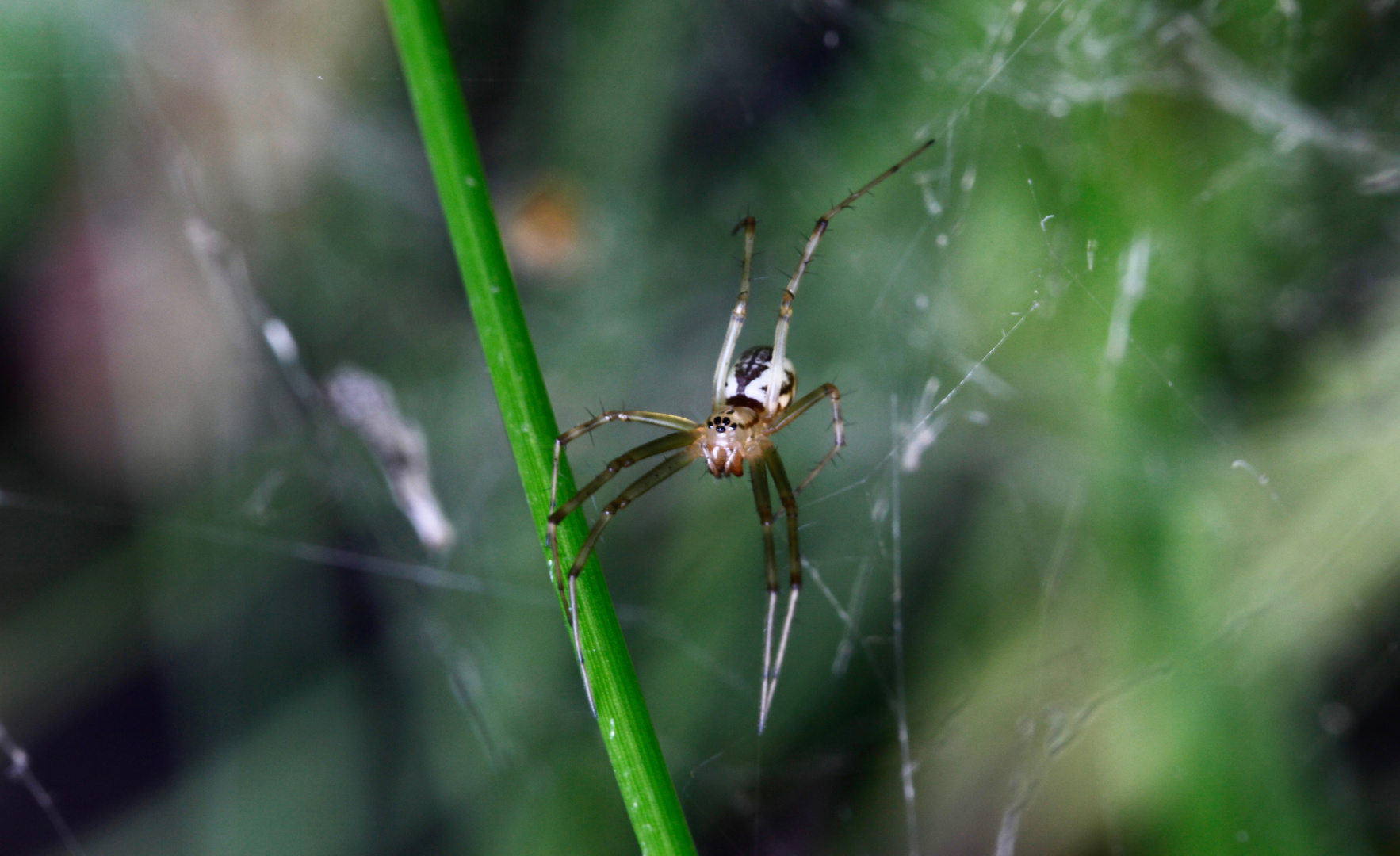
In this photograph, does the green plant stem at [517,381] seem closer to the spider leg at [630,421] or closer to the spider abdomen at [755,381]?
the spider leg at [630,421]

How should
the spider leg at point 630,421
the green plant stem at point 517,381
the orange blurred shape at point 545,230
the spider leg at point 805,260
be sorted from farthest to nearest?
the orange blurred shape at point 545,230
the spider leg at point 805,260
the spider leg at point 630,421
the green plant stem at point 517,381

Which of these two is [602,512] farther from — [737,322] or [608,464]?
[737,322]

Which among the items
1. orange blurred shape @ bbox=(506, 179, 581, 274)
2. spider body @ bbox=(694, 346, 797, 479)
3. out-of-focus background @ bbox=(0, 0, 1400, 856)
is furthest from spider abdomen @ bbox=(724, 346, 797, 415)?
orange blurred shape @ bbox=(506, 179, 581, 274)

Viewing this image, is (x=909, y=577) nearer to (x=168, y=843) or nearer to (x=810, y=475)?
(x=810, y=475)

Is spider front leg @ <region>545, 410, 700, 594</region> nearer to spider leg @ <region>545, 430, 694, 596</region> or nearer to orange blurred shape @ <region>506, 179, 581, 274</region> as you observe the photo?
spider leg @ <region>545, 430, 694, 596</region>

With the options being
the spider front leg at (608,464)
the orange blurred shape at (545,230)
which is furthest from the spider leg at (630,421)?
the orange blurred shape at (545,230)

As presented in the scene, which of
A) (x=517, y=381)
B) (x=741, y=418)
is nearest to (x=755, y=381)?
(x=741, y=418)

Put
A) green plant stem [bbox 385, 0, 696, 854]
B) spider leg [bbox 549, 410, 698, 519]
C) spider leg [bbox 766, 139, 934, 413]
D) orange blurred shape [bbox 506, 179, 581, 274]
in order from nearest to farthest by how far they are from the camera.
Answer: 1. green plant stem [bbox 385, 0, 696, 854]
2. spider leg [bbox 549, 410, 698, 519]
3. spider leg [bbox 766, 139, 934, 413]
4. orange blurred shape [bbox 506, 179, 581, 274]

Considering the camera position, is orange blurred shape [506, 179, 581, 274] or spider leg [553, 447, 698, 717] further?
orange blurred shape [506, 179, 581, 274]
